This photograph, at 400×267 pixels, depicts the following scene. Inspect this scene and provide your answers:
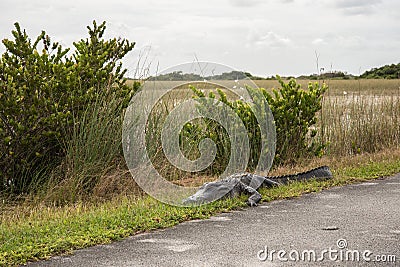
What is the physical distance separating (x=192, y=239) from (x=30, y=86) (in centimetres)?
323

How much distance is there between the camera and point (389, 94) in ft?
34.9

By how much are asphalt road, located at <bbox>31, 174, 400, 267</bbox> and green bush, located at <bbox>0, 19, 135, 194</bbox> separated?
2.43 m

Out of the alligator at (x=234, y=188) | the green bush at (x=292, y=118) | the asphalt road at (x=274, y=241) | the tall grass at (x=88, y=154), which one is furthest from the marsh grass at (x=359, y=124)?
the tall grass at (x=88, y=154)

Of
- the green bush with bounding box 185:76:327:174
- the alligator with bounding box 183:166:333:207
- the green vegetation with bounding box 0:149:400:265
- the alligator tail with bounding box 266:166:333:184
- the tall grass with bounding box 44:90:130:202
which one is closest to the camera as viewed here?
the green vegetation with bounding box 0:149:400:265

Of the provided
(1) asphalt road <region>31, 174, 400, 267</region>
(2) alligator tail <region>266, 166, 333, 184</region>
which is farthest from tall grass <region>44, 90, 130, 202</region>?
(2) alligator tail <region>266, 166, 333, 184</region>

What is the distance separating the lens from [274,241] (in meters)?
4.79

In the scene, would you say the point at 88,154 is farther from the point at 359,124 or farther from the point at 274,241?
the point at 359,124

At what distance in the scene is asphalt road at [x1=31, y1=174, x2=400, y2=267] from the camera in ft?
14.3

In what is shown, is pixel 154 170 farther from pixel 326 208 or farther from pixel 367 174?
pixel 367 174

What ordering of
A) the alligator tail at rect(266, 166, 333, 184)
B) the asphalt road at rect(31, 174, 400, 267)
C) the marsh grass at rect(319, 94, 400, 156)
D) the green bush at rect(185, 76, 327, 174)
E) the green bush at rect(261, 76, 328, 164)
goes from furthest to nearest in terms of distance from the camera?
the marsh grass at rect(319, 94, 400, 156)
the green bush at rect(261, 76, 328, 164)
the green bush at rect(185, 76, 327, 174)
the alligator tail at rect(266, 166, 333, 184)
the asphalt road at rect(31, 174, 400, 267)

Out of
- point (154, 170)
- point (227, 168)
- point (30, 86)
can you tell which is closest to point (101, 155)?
point (154, 170)

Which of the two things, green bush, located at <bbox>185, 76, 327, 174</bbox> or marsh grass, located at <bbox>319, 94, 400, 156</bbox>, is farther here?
marsh grass, located at <bbox>319, 94, 400, 156</bbox>

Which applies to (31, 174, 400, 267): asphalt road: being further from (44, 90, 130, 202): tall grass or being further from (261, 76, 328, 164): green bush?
(261, 76, 328, 164): green bush

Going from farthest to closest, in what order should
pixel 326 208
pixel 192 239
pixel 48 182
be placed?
pixel 48 182 → pixel 326 208 → pixel 192 239
